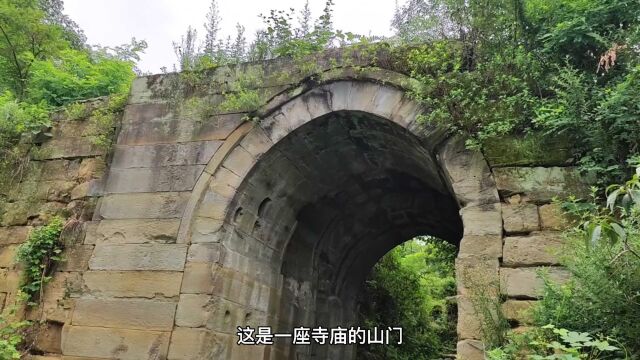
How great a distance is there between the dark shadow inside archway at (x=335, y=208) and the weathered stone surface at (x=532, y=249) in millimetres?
1223

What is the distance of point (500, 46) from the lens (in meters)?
5.36

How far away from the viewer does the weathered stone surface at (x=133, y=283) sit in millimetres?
5582

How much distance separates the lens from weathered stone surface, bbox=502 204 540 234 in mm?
4641

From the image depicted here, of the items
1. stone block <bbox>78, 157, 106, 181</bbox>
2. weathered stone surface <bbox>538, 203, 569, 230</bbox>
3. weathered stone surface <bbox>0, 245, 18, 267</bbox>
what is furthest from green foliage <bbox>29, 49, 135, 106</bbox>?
weathered stone surface <bbox>538, 203, 569, 230</bbox>

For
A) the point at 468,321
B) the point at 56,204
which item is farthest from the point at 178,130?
the point at 468,321

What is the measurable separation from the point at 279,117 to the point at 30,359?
379 centimetres

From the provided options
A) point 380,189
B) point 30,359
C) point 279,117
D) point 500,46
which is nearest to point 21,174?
point 30,359

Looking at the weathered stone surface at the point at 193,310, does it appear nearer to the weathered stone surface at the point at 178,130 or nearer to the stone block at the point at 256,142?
the stone block at the point at 256,142

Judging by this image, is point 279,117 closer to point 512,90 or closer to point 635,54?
point 512,90

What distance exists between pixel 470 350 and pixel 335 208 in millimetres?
3552

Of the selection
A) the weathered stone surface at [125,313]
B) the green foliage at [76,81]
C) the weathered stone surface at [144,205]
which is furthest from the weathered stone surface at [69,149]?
the weathered stone surface at [125,313]

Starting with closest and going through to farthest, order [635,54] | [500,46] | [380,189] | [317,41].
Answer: [635,54], [500,46], [317,41], [380,189]

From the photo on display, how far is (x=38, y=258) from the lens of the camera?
20.8 ft

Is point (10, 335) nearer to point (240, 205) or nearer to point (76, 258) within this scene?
point (76, 258)
